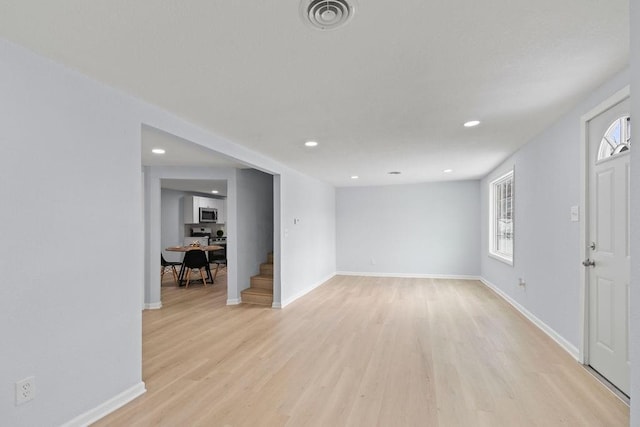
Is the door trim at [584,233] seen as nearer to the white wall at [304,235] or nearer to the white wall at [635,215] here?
the white wall at [635,215]

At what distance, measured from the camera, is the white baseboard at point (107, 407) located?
2.03 m

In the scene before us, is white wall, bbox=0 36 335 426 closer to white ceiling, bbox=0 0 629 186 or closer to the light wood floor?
white ceiling, bbox=0 0 629 186

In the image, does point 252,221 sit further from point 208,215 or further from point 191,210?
point 208,215

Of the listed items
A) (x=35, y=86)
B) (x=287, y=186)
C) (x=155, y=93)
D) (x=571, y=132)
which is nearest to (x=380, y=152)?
(x=287, y=186)

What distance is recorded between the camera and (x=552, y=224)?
3.39m

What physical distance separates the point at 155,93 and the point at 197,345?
8.46 ft

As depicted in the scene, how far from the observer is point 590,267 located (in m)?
2.72

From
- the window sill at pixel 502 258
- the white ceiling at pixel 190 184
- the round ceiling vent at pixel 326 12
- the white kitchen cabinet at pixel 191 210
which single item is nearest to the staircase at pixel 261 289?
the white ceiling at pixel 190 184

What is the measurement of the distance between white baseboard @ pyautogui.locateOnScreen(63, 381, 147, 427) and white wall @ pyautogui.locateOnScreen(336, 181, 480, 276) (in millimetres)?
5996

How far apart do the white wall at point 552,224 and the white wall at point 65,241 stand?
3679 millimetres

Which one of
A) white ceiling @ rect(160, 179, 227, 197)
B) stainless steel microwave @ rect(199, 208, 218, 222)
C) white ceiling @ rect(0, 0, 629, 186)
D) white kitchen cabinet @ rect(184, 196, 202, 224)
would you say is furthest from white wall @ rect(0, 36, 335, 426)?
stainless steel microwave @ rect(199, 208, 218, 222)

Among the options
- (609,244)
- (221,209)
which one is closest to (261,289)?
(609,244)

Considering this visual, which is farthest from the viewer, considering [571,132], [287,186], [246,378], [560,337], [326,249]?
[326,249]

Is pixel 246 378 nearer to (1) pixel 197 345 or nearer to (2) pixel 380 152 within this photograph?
(1) pixel 197 345
